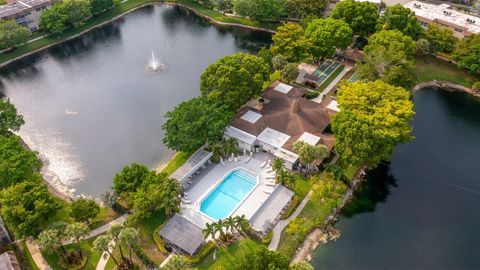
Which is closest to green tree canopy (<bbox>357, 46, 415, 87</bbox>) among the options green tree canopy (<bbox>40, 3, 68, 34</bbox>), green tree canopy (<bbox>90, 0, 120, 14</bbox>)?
green tree canopy (<bbox>90, 0, 120, 14</bbox>)

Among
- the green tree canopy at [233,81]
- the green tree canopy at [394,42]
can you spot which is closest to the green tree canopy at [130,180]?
the green tree canopy at [233,81]

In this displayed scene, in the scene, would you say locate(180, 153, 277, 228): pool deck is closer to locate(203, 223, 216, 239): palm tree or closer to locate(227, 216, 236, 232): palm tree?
locate(203, 223, 216, 239): palm tree

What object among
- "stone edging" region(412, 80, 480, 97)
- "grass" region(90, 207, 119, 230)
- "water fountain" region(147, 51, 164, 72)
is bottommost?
"grass" region(90, 207, 119, 230)

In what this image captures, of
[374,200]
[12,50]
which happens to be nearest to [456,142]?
[374,200]

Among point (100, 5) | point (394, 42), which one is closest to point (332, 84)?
point (394, 42)

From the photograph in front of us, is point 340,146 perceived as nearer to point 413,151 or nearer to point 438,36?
point 413,151

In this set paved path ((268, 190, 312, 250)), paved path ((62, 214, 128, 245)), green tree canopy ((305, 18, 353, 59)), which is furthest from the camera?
green tree canopy ((305, 18, 353, 59))

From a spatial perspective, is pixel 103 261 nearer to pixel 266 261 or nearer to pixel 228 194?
pixel 228 194
